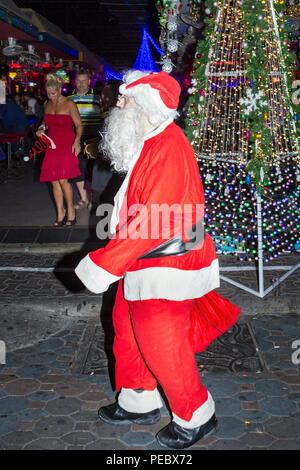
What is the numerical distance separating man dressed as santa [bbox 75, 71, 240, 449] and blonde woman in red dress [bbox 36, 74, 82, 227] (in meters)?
4.19

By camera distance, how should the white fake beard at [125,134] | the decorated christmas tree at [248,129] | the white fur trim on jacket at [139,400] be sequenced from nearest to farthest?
the white fake beard at [125,134]
the white fur trim on jacket at [139,400]
the decorated christmas tree at [248,129]

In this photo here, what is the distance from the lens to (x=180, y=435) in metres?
2.79

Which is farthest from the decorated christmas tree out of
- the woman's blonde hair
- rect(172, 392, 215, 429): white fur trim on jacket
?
the woman's blonde hair

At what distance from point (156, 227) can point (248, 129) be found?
7.64 feet

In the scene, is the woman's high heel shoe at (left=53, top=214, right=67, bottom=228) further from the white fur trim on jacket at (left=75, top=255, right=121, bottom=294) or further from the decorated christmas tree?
the white fur trim on jacket at (left=75, top=255, right=121, bottom=294)

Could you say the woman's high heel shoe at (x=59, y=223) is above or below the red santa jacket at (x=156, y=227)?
below

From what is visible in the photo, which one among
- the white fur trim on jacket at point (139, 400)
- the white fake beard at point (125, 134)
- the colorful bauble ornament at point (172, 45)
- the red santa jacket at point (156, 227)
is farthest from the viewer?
the colorful bauble ornament at point (172, 45)

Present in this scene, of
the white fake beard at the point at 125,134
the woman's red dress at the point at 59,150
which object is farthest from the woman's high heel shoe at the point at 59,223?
the white fake beard at the point at 125,134

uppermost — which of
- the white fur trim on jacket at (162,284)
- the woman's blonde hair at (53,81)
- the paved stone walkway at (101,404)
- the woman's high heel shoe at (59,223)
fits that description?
the woman's blonde hair at (53,81)

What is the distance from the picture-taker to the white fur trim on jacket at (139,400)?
2994 mm

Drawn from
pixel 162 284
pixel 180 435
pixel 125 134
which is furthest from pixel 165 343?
pixel 125 134

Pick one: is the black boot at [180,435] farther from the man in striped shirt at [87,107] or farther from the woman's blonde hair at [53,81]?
the man in striped shirt at [87,107]

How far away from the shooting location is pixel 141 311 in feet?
8.66

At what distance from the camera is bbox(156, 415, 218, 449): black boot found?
2.79 metres
